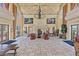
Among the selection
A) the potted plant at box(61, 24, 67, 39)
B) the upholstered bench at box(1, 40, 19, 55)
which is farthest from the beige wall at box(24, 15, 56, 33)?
the upholstered bench at box(1, 40, 19, 55)

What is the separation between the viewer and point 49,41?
4055mm

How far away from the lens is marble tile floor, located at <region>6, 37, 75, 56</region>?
3.91 meters

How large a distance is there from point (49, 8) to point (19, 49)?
1119mm

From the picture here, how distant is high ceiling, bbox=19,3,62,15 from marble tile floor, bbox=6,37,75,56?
1.91 ft

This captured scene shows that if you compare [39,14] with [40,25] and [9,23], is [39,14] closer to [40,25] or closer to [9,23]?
→ [40,25]

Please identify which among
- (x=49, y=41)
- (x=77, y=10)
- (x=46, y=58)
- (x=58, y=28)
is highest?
(x=77, y=10)

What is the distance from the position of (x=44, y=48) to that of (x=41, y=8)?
2.94ft

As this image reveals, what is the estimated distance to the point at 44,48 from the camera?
13.1 feet

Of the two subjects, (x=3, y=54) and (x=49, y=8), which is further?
(x=49, y=8)

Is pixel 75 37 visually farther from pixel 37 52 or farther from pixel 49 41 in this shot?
pixel 37 52

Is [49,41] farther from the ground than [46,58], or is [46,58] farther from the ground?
[49,41]

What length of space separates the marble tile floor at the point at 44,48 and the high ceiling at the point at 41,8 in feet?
1.91

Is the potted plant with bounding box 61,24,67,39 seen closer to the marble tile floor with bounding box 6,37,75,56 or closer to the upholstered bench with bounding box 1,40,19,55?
the marble tile floor with bounding box 6,37,75,56

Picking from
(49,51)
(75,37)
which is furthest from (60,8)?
(49,51)
